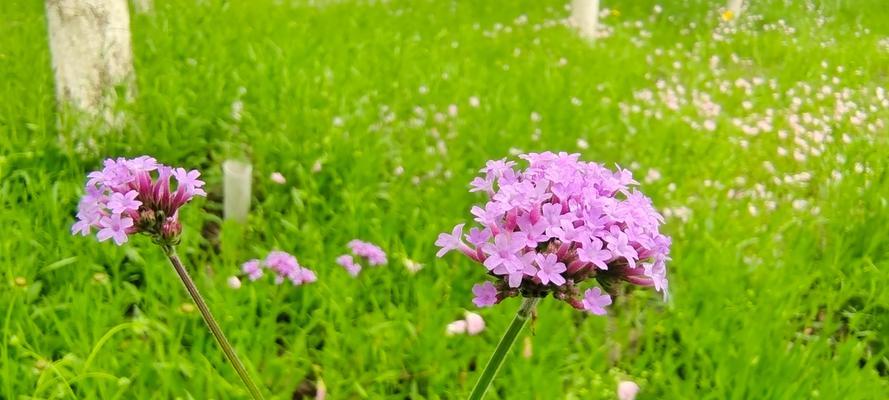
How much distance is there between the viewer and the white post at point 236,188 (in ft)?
9.19

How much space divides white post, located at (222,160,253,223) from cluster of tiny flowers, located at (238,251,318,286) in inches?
15.3

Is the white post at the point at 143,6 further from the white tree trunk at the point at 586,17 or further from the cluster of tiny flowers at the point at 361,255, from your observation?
the white tree trunk at the point at 586,17

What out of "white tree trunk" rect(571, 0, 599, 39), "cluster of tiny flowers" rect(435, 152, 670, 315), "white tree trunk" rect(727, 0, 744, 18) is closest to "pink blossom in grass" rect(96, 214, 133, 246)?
"cluster of tiny flowers" rect(435, 152, 670, 315)

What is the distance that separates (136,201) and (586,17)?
18.6 feet

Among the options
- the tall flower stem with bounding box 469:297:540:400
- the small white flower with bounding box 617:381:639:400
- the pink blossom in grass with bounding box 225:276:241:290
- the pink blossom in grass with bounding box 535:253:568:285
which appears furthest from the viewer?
the pink blossom in grass with bounding box 225:276:241:290

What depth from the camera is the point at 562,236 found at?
115cm

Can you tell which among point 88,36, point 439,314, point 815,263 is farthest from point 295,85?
point 815,263

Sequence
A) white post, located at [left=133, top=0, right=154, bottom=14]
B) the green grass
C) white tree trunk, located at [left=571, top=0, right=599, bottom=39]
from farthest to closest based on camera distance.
A: 1. white tree trunk, located at [left=571, top=0, right=599, bottom=39]
2. white post, located at [left=133, top=0, right=154, bottom=14]
3. the green grass

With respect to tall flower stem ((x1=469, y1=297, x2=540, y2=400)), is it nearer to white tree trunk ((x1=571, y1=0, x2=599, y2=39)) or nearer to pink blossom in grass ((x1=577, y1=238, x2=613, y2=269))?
pink blossom in grass ((x1=577, y1=238, x2=613, y2=269))

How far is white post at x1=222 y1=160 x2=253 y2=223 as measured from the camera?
280 centimetres

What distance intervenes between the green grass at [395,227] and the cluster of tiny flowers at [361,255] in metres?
0.04

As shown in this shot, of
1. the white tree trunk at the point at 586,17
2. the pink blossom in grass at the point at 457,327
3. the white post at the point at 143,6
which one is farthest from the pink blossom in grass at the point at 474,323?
the white tree trunk at the point at 586,17

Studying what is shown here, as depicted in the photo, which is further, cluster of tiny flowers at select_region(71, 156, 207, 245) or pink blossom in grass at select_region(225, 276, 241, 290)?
pink blossom in grass at select_region(225, 276, 241, 290)

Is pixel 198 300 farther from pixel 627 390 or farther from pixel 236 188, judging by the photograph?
pixel 236 188
